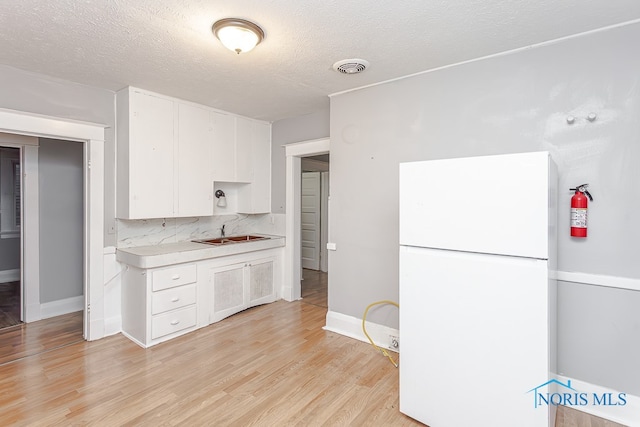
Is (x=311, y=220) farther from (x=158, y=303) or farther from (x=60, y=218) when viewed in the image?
(x=60, y=218)

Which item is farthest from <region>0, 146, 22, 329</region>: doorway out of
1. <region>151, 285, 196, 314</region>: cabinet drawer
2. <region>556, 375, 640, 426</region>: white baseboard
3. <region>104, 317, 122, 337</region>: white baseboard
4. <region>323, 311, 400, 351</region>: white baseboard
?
<region>556, 375, 640, 426</region>: white baseboard

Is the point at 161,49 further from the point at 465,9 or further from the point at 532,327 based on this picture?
the point at 532,327

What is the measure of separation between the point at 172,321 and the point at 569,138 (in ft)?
12.0

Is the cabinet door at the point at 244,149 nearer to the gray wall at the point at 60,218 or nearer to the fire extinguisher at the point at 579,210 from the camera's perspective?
the gray wall at the point at 60,218

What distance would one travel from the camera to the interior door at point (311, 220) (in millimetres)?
6410

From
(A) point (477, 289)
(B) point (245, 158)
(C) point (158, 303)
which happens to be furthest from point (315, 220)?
(A) point (477, 289)

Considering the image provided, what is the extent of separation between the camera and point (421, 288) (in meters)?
2.04

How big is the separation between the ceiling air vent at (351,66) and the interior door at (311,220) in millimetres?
3661

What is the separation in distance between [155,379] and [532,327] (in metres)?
2.56

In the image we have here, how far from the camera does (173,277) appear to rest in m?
3.28

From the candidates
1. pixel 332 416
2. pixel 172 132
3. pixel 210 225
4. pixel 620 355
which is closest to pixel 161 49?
pixel 172 132

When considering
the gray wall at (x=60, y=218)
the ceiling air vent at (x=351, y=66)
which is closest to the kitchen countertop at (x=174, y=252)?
the gray wall at (x=60, y=218)

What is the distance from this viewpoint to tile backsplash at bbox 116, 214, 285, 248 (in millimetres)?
3557

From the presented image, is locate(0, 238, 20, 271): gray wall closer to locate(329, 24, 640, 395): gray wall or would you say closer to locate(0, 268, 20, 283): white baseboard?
locate(0, 268, 20, 283): white baseboard
